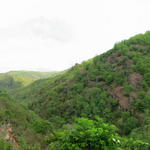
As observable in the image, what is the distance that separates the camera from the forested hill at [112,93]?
63.4 ft

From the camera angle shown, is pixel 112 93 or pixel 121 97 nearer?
pixel 121 97

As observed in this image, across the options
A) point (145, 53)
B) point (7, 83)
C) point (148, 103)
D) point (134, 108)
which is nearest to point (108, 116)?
point (134, 108)

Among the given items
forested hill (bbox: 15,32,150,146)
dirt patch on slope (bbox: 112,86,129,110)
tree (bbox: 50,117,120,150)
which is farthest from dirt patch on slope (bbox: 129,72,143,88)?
tree (bbox: 50,117,120,150)

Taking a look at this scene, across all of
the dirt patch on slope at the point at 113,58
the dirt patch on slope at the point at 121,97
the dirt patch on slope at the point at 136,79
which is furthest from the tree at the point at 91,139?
the dirt patch on slope at the point at 113,58

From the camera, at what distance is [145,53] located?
1093 inches

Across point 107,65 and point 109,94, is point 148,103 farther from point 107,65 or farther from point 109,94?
point 107,65

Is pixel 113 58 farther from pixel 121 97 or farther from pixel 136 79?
pixel 121 97

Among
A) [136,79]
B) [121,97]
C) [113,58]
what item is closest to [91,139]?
[121,97]

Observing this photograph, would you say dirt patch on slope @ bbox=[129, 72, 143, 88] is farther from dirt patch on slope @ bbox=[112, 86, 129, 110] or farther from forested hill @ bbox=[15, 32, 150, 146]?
dirt patch on slope @ bbox=[112, 86, 129, 110]

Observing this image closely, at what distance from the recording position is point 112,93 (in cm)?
2428

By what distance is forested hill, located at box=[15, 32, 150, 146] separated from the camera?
19316mm

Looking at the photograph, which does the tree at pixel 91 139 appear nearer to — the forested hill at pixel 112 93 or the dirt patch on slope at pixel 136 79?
the forested hill at pixel 112 93

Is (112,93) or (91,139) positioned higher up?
(91,139)

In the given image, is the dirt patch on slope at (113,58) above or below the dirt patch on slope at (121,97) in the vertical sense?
above
